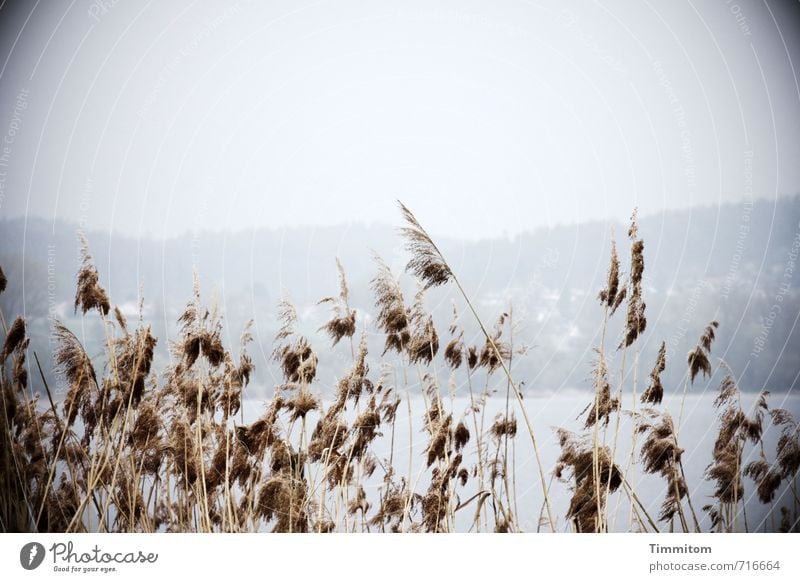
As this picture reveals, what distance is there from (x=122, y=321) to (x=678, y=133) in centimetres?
305

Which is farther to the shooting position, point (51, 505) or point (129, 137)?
point (129, 137)

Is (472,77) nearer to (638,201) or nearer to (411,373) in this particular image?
(638,201)

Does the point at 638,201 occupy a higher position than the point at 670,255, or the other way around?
the point at 638,201

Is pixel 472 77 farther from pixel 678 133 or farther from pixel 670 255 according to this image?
pixel 670 255

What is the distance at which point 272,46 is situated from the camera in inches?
172
